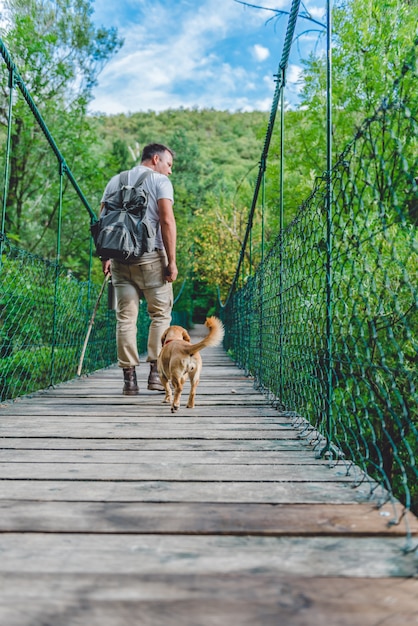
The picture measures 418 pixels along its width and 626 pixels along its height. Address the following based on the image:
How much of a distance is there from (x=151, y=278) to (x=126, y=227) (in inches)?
11.6

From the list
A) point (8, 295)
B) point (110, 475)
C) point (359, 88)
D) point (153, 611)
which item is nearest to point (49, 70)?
point (359, 88)

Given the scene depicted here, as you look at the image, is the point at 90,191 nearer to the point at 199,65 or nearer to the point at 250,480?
the point at 250,480

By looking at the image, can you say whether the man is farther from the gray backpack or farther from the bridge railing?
the bridge railing

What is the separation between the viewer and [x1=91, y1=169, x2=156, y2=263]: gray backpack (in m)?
2.42

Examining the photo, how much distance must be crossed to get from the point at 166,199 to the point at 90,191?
693 centimetres

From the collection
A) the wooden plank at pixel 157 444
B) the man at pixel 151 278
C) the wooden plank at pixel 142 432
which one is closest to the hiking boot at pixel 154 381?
the man at pixel 151 278

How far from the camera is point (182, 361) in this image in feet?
7.27

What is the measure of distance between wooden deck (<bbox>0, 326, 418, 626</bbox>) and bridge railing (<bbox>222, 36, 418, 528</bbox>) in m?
0.13

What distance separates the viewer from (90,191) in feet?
29.5

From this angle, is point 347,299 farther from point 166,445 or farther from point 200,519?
point 200,519

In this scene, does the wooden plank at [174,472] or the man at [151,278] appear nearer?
the wooden plank at [174,472]

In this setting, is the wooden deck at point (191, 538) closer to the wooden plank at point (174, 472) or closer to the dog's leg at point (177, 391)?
the wooden plank at point (174, 472)

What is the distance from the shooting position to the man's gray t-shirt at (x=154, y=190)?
8.38 feet

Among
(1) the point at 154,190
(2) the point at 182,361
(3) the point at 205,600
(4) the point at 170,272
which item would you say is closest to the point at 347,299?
(2) the point at 182,361
